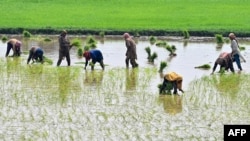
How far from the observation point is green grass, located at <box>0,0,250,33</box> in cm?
3569

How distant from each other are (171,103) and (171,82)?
2.64 ft

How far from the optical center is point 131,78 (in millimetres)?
21422

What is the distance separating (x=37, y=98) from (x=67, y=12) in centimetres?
2298

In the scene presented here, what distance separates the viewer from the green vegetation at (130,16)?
114ft

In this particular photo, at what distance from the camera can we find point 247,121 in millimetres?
15867

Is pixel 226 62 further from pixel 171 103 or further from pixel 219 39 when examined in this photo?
pixel 219 39

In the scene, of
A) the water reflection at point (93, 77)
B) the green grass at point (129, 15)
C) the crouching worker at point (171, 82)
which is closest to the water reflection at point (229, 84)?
the crouching worker at point (171, 82)

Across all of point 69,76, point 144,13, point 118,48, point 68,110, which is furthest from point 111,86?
point 144,13

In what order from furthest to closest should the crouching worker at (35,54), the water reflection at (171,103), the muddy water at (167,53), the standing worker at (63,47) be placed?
the muddy water at (167,53), the crouching worker at (35,54), the standing worker at (63,47), the water reflection at (171,103)

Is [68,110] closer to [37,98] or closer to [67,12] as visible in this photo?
[37,98]

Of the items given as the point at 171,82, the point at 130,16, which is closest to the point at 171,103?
the point at 171,82

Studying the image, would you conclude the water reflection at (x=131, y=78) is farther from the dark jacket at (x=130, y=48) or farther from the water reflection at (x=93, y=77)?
the water reflection at (x=93, y=77)

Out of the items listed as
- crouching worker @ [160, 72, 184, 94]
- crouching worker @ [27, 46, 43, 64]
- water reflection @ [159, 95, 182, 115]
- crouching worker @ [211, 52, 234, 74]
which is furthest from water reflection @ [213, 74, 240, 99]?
crouching worker @ [27, 46, 43, 64]

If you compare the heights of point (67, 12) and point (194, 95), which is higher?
point (67, 12)
